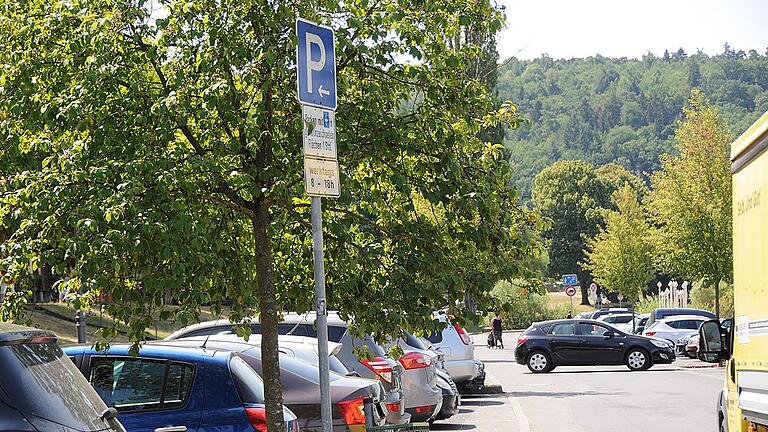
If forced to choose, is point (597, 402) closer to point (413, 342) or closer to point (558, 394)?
point (558, 394)

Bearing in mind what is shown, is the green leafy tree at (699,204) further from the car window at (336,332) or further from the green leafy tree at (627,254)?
the green leafy tree at (627,254)

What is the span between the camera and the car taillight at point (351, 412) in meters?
9.62

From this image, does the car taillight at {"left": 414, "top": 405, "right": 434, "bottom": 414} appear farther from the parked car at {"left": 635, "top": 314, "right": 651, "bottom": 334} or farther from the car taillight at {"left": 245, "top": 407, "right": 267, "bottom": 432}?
the parked car at {"left": 635, "top": 314, "right": 651, "bottom": 334}

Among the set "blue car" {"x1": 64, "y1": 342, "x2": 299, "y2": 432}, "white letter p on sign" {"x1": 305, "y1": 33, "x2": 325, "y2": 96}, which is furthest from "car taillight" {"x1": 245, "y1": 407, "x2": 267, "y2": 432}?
"white letter p on sign" {"x1": 305, "y1": 33, "x2": 325, "y2": 96}

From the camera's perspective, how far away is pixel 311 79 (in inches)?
260

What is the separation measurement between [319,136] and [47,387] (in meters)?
2.44

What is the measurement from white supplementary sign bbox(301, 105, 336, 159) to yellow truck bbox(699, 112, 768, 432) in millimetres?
2450

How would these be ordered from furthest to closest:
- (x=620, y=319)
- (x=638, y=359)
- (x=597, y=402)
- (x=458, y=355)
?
(x=620, y=319)
(x=638, y=359)
(x=458, y=355)
(x=597, y=402)

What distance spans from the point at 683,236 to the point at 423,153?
32.5 metres

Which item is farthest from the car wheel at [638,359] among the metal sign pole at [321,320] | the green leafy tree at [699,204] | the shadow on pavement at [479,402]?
the metal sign pole at [321,320]

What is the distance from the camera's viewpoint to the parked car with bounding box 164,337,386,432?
375 inches

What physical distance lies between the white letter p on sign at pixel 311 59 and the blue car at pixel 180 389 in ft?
8.78

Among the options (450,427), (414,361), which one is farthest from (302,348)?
(450,427)

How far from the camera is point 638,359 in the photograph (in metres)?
32.9
